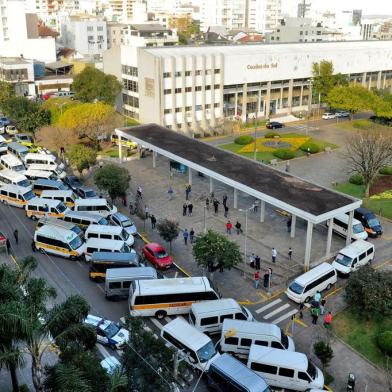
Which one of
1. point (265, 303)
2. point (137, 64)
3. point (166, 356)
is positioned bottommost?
point (265, 303)

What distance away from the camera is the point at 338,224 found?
36.6 meters

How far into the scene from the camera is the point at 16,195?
134ft

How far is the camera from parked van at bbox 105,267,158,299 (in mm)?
27766

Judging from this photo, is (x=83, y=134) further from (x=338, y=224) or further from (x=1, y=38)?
(x=1, y=38)

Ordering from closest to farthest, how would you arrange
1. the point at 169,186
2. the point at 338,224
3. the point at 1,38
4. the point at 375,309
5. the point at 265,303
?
the point at 375,309, the point at 265,303, the point at 338,224, the point at 169,186, the point at 1,38

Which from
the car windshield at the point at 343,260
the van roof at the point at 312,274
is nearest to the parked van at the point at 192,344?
the van roof at the point at 312,274

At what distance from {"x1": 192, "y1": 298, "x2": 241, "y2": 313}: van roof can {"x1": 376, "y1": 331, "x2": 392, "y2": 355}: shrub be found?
7232 millimetres

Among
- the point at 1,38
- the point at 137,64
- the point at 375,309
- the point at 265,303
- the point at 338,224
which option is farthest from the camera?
the point at 1,38

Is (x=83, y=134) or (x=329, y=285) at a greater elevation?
(x=83, y=134)

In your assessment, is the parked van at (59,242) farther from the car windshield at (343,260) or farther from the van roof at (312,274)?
the car windshield at (343,260)

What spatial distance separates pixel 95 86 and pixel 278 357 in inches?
2159

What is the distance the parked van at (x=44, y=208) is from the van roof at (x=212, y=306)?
641 inches

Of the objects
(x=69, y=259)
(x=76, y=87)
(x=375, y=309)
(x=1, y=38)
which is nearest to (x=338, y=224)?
(x=375, y=309)

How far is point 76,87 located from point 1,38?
49.0m
